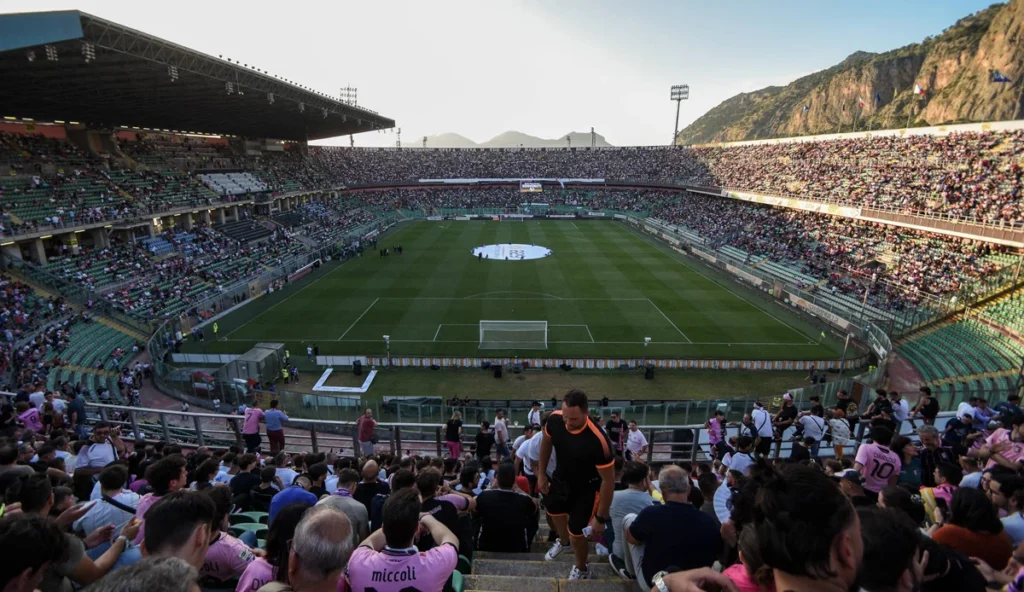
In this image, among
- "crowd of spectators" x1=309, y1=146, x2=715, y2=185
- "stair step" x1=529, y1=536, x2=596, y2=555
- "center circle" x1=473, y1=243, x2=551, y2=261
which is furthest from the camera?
"crowd of spectators" x1=309, y1=146, x2=715, y2=185

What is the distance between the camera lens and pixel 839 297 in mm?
32531

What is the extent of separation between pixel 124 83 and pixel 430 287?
77.5ft

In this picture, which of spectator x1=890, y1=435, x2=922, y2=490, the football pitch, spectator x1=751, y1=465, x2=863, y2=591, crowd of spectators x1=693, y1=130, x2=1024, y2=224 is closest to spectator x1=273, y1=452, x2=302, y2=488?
spectator x1=751, y1=465, x2=863, y2=591

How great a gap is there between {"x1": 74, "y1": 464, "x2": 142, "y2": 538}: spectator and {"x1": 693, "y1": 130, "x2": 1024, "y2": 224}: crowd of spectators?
131ft

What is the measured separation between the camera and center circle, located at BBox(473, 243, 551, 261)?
1946 inches

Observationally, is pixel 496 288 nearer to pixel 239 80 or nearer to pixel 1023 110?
pixel 239 80

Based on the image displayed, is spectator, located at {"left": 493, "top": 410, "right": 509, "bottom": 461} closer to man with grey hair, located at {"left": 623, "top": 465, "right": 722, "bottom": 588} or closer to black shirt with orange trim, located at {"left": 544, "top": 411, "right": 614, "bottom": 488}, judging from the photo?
black shirt with orange trim, located at {"left": 544, "top": 411, "right": 614, "bottom": 488}

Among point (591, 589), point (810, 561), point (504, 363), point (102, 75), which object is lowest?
point (504, 363)

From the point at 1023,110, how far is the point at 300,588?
3707 inches

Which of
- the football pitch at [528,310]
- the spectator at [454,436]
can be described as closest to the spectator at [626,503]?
the spectator at [454,436]

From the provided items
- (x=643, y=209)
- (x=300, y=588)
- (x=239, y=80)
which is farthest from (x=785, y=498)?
(x=643, y=209)

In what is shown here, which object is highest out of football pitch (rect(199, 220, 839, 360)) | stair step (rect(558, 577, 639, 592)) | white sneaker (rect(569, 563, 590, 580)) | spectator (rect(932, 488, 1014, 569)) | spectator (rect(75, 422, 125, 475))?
spectator (rect(932, 488, 1014, 569))

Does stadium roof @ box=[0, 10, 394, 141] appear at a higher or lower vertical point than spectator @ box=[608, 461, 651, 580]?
higher

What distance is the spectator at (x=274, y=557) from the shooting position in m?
3.26
